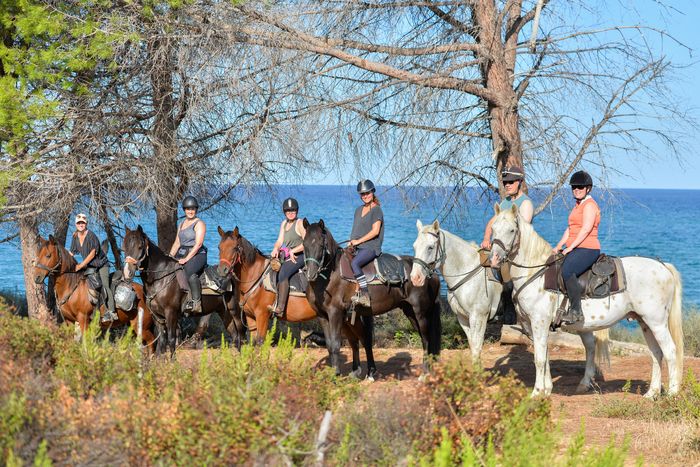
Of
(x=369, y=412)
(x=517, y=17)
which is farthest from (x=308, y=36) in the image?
(x=369, y=412)

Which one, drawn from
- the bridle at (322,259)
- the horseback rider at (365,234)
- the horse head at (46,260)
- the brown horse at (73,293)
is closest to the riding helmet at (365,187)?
the horseback rider at (365,234)

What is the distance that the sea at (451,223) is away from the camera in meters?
16.7

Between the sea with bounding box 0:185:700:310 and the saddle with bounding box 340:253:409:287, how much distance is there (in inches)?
75.5

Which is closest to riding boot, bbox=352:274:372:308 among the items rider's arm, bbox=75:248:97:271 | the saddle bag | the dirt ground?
the dirt ground

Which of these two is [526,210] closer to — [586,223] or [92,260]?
[586,223]

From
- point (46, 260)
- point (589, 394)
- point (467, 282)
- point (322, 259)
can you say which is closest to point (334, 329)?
point (322, 259)

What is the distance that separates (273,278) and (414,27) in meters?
6.09

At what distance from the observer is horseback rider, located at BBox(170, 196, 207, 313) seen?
46.0ft

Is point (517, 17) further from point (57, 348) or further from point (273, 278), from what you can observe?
point (57, 348)

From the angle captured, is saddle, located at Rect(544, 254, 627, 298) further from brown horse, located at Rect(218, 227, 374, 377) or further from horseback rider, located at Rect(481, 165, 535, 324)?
brown horse, located at Rect(218, 227, 374, 377)

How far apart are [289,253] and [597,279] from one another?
14.8 ft

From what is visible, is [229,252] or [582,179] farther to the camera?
[229,252]

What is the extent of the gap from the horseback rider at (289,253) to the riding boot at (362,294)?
1.02 meters

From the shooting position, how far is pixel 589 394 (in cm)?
1228
